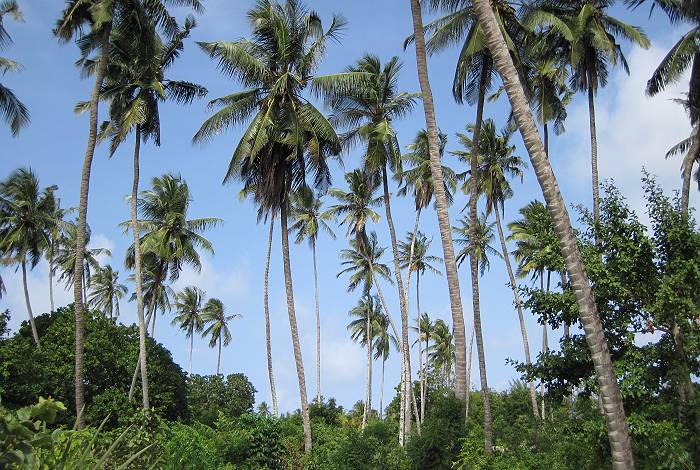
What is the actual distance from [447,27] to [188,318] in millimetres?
48011

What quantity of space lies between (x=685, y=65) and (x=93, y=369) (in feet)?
96.1

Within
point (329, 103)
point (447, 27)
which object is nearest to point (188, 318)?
point (329, 103)

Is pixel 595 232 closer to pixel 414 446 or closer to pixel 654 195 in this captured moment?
pixel 654 195

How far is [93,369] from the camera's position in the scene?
3331 cm

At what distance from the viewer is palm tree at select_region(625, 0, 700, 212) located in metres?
22.3

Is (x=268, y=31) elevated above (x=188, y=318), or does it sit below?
below

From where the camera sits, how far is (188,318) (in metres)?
61.9

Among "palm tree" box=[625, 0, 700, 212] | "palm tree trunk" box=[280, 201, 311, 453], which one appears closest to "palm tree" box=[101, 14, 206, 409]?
"palm tree trunk" box=[280, 201, 311, 453]

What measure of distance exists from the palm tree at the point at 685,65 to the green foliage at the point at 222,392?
44250 mm

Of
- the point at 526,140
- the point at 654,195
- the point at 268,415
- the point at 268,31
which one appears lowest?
the point at 268,415

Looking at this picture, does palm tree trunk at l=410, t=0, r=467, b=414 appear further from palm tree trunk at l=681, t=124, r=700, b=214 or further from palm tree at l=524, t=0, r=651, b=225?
palm tree trunk at l=681, t=124, r=700, b=214

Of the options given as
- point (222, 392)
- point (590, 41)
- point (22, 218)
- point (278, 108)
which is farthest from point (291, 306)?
point (222, 392)

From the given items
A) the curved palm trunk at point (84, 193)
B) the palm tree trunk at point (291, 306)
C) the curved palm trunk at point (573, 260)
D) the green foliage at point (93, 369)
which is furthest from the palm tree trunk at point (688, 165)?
the green foliage at point (93, 369)

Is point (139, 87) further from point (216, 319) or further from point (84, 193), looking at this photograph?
point (216, 319)
